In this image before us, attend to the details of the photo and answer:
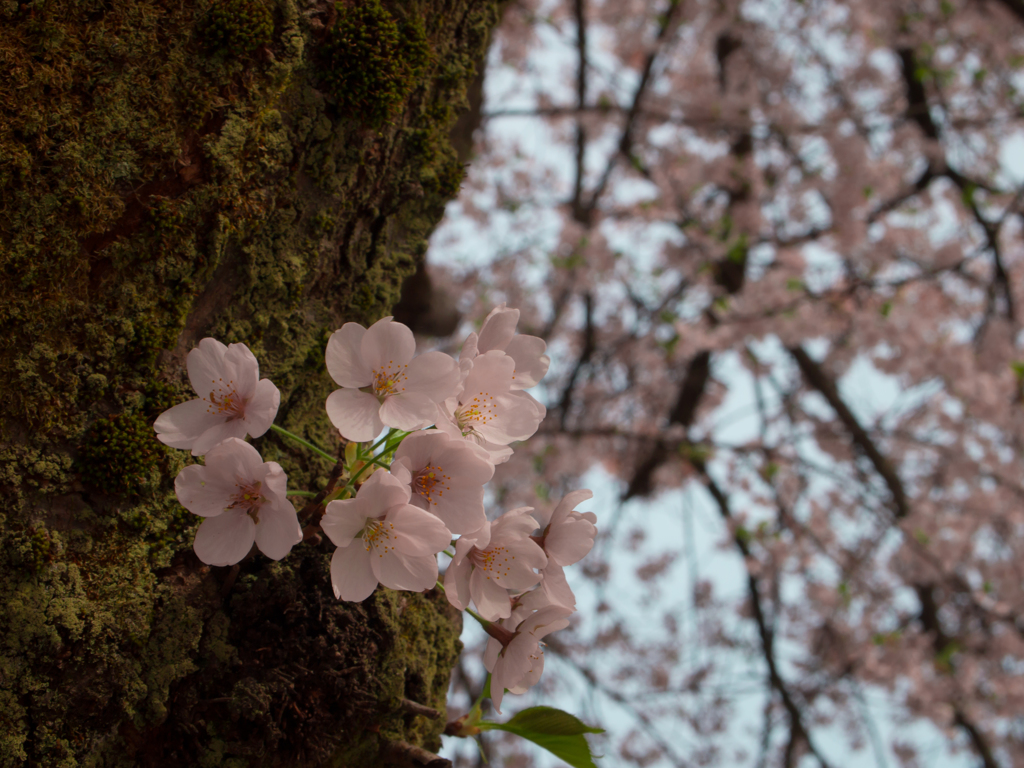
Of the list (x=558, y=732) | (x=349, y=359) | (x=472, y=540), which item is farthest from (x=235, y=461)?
(x=558, y=732)

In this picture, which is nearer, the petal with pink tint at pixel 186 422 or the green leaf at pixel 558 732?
the petal with pink tint at pixel 186 422

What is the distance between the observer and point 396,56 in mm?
954

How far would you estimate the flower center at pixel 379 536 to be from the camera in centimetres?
69

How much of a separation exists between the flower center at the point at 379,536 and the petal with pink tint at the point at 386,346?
165 mm

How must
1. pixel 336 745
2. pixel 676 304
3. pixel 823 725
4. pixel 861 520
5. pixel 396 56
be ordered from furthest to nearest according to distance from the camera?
pixel 823 725 → pixel 861 520 → pixel 676 304 → pixel 396 56 → pixel 336 745

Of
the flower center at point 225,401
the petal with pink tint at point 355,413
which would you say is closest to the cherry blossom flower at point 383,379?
the petal with pink tint at point 355,413

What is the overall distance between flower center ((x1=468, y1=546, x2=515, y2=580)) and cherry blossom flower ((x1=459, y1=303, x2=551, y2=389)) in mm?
200

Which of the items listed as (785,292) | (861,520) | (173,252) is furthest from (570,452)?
(173,252)

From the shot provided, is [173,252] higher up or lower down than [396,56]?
lower down

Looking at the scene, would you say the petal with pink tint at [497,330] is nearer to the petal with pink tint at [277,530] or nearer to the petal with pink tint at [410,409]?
the petal with pink tint at [410,409]

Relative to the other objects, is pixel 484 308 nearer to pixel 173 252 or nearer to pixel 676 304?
pixel 676 304

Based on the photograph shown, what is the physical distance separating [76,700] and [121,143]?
2.03 ft

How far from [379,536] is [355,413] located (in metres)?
0.13

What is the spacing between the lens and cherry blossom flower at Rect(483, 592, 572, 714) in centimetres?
79
